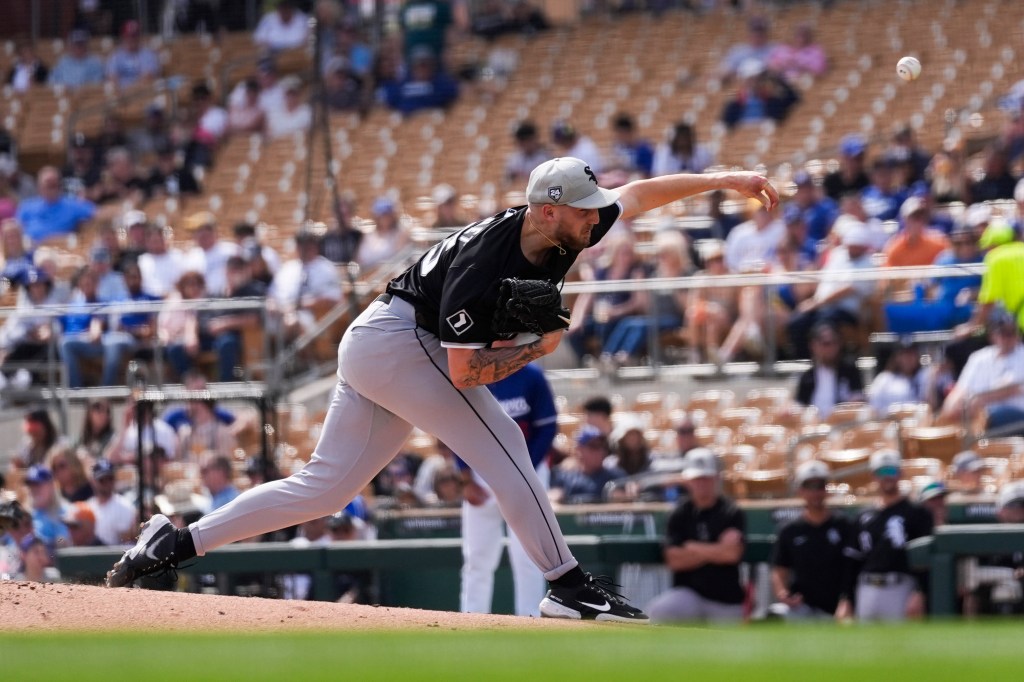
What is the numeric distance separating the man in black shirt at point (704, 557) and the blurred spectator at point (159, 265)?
283 inches

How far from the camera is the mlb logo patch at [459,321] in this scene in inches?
228

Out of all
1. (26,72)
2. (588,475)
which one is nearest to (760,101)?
(588,475)

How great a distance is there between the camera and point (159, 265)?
15.7 meters

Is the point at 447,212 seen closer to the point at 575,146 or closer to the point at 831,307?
the point at 575,146

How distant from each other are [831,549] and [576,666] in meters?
5.85

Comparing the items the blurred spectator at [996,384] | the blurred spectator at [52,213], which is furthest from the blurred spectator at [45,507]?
the blurred spectator at [52,213]

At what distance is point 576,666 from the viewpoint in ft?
12.7

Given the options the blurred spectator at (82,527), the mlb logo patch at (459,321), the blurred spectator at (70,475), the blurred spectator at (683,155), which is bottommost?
the blurred spectator at (82,527)

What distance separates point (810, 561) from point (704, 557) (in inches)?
22.8

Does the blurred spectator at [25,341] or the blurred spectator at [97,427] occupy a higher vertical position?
the blurred spectator at [25,341]

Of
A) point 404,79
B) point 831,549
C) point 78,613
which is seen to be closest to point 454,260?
point 78,613

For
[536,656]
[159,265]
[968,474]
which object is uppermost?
[159,265]

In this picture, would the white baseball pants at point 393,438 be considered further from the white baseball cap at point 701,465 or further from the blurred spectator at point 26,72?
the blurred spectator at point 26,72

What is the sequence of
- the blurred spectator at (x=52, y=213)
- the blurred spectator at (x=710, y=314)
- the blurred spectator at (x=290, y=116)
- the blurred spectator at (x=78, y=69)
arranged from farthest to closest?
1. the blurred spectator at (x=78, y=69)
2. the blurred spectator at (x=290, y=116)
3. the blurred spectator at (x=52, y=213)
4. the blurred spectator at (x=710, y=314)
